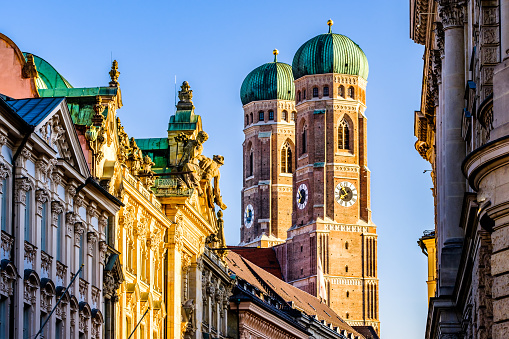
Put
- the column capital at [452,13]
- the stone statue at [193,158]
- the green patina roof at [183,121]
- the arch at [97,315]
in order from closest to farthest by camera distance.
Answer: the column capital at [452,13], the arch at [97,315], the stone statue at [193,158], the green patina roof at [183,121]

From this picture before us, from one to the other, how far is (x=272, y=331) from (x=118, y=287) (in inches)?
1536

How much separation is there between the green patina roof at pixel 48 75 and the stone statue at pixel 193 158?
10123 mm

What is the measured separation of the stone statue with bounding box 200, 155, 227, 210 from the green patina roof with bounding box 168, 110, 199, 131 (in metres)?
2.68

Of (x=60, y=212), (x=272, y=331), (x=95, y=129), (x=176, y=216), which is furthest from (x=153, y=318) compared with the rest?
(x=272, y=331)

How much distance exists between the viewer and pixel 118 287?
52.2 meters

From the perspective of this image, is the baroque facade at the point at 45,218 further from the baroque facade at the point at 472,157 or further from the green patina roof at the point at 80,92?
the baroque facade at the point at 472,157

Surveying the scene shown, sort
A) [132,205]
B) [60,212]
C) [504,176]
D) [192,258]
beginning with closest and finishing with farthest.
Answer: [504,176]
[60,212]
[132,205]
[192,258]

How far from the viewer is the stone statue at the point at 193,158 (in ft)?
211

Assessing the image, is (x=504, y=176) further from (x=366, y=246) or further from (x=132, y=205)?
(x=366, y=246)

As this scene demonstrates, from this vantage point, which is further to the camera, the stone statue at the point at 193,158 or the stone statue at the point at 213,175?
the stone statue at the point at 213,175

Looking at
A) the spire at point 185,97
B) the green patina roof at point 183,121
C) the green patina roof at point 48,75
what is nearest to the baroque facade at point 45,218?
the green patina roof at point 48,75

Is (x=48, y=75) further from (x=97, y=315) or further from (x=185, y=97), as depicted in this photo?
(x=185, y=97)

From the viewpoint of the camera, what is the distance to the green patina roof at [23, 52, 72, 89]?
5362 cm

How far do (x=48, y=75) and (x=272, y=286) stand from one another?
61.4 m
